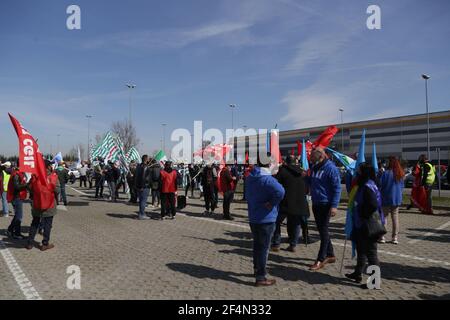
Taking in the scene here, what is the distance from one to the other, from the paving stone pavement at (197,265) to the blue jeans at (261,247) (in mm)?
233

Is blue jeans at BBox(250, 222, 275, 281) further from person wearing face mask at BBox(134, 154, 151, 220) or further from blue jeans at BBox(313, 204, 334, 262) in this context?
person wearing face mask at BBox(134, 154, 151, 220)

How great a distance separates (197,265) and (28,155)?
375 centimetres

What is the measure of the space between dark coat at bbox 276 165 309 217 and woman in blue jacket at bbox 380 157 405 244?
6.74ft

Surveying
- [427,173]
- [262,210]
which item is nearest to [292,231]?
[262,210]

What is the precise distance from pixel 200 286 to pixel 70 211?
10015mm

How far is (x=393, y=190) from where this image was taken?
8.25m

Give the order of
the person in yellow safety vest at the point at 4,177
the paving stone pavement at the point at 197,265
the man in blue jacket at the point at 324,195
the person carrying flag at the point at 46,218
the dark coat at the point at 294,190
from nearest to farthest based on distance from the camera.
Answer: the paving stone pavement at the point at 197,265
the man in blue jacket at the point at 324,195
the dark coat at the point at 294,190
the person carrying flag at the point at 46,218
the person in yellow safety vest at the point at 4,177

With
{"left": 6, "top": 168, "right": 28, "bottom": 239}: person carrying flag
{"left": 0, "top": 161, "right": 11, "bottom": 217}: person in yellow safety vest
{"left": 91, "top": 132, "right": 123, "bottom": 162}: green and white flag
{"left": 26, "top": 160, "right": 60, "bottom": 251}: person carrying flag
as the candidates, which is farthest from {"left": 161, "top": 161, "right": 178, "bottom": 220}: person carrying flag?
{"left": 91, "top": 132, "right": 123, "bottom": 162}: green and white flag

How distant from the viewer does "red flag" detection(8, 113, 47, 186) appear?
7.07 meters

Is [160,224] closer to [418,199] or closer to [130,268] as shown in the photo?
[130,268]

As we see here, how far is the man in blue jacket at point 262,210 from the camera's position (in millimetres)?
5402

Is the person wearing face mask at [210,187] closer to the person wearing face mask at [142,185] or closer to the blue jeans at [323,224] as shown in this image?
the person wearing face mask at [142,185]

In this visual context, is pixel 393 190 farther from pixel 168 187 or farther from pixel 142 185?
pixel 142 185

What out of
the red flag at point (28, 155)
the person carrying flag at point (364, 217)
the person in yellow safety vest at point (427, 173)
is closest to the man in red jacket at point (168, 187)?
the red flag at point (28, 155)
